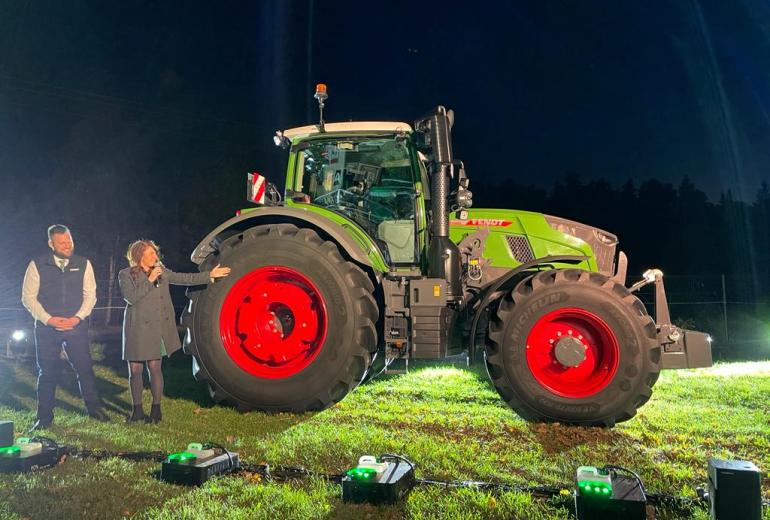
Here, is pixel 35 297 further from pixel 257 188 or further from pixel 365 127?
pixel 365 127

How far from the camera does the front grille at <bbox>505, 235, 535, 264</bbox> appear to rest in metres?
5.39

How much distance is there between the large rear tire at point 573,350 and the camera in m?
4.26

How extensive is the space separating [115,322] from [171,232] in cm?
564

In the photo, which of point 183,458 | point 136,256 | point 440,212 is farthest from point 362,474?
point 136,256

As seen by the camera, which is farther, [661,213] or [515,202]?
[515,202]

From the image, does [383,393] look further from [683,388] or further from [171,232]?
[171,232]

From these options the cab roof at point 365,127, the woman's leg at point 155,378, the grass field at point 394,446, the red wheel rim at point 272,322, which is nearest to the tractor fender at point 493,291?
the grass field at point 394,446

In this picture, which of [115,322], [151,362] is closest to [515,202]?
[115,322]

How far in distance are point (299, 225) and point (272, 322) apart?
0.94 m

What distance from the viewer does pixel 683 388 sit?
19.2ft

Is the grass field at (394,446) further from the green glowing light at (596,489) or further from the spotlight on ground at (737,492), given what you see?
the spotlight on ground at (737,492)

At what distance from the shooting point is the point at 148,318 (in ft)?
15.2

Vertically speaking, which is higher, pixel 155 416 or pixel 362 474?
pixel 362 474

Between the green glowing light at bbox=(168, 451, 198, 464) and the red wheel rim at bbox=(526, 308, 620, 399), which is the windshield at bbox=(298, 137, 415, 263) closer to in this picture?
the red wheel rim at bbox=(526, 308, 620, 399)
